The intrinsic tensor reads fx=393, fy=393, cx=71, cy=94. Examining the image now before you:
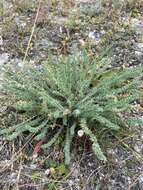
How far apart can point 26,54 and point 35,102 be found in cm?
70

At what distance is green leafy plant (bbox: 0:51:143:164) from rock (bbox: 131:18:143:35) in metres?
0.79

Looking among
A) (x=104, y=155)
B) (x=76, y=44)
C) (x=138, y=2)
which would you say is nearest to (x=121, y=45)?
(x=76, y=44)

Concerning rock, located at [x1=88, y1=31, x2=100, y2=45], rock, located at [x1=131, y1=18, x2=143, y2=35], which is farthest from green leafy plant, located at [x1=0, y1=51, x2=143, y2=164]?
rock, located at [x1=131, y1=18, x2=143, y2=35]

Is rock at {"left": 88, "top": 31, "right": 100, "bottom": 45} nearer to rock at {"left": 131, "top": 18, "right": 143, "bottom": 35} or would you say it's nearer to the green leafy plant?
rock at {"left": 131, "top": 18, "right": 143, "bottom": 35}

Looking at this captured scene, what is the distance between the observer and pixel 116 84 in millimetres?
2678

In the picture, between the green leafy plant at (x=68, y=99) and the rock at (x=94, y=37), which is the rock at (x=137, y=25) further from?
the green leafy plant at (x=68, y=99)

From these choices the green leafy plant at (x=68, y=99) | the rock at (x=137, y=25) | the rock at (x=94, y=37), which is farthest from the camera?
the rock at (x=137, y=25)

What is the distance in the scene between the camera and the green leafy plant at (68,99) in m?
2.36

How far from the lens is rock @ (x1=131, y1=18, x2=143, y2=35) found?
3.38m

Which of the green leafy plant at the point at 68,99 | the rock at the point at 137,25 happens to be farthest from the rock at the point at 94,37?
the green leafy plant at the point at 68,99

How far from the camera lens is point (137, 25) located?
345cm

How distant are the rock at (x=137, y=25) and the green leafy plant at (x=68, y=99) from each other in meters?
0.79

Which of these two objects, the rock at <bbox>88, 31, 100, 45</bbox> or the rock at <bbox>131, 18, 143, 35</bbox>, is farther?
the rock at <bbox>131, 18, 143, 35</bbox>

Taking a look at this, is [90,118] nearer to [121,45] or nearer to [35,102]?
[35,102]
